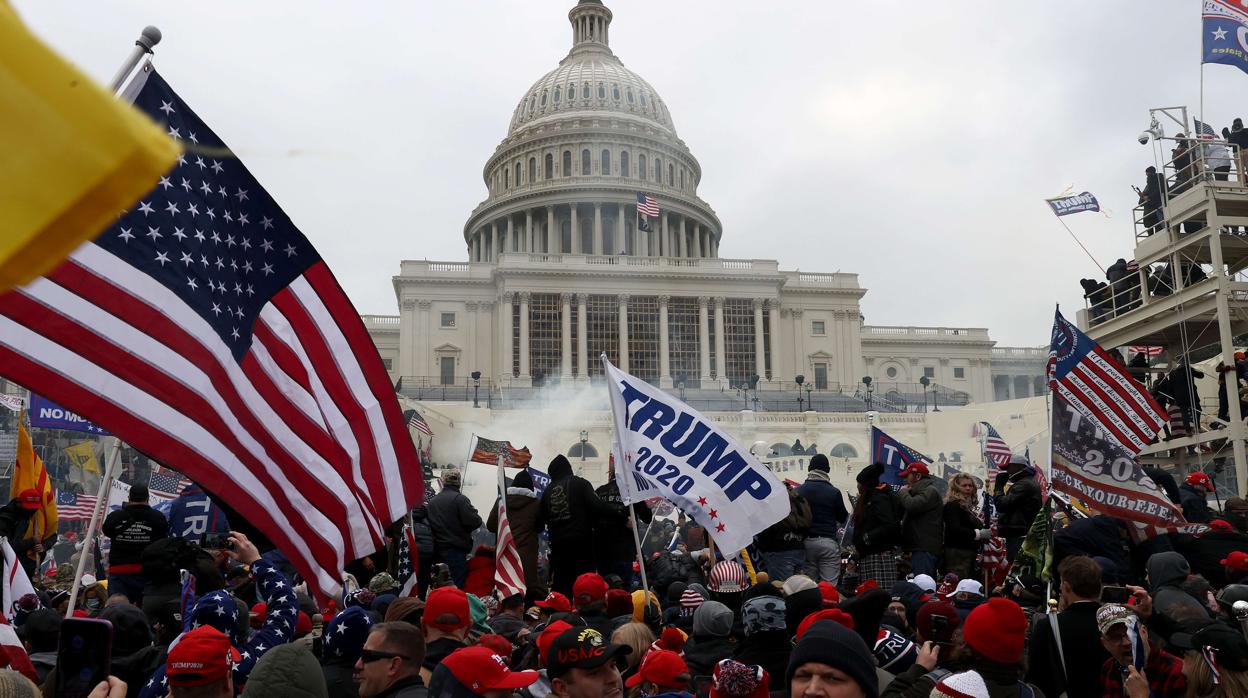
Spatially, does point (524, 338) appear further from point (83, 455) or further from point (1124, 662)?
point (1124, 662)

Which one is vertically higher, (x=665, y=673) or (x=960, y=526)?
(x=960, y=526)

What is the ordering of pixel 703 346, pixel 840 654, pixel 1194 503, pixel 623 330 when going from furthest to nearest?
pixel 703 346
pixel 623 330
pixel 1194 503
pixel 840 654

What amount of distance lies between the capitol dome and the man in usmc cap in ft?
247

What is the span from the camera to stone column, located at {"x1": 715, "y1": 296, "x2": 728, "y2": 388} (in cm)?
7006

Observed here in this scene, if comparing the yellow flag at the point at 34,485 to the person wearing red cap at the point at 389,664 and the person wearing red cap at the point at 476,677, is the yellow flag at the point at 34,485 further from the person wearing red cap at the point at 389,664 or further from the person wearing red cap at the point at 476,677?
the person wearing red cap at the point at 476,677

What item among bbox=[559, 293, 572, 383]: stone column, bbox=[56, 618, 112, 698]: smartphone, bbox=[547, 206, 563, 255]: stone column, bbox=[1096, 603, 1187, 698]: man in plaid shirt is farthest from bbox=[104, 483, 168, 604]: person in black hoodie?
bbox=[547, 206, 563, 255]: stone column

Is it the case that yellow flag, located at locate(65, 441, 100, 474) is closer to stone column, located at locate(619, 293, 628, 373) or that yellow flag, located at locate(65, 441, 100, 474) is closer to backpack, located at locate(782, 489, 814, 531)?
backpack, located at locate(782, 489, 814, 531)

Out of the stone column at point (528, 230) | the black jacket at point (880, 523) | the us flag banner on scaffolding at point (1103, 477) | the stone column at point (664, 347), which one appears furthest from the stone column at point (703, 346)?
the us flag banner on scaffolding at point (1103, 477)

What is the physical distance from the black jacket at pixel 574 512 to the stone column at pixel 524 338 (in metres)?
57.2

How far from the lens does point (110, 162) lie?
1229 millimetres

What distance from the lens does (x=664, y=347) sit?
69.4 m

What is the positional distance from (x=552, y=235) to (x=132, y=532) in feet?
249

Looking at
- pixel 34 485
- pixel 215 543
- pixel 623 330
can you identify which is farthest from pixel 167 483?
pixel 623 330

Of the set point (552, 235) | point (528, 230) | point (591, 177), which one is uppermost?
point (591, 177)
